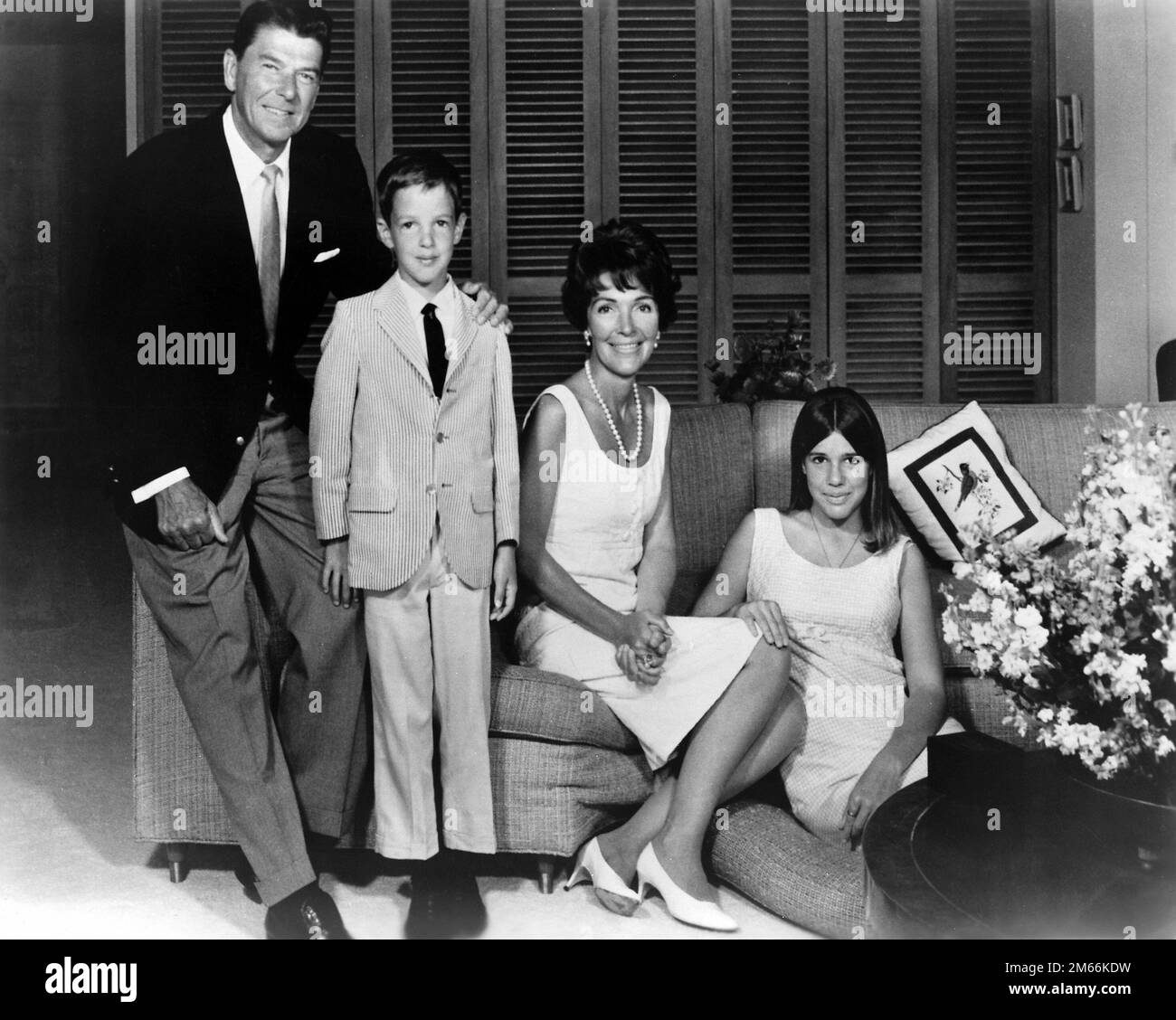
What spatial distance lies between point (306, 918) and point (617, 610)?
2.52ft

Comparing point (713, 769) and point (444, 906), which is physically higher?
point (713, 769)

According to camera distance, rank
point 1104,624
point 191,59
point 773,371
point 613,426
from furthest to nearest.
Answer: point 191,59, point 773,371, point 613,426, point 1104,624

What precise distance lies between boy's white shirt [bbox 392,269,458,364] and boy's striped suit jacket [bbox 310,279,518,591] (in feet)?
0.04

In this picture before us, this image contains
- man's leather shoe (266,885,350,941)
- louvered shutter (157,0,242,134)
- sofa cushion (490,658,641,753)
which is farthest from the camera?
louvered shutter (157,0,242,134)

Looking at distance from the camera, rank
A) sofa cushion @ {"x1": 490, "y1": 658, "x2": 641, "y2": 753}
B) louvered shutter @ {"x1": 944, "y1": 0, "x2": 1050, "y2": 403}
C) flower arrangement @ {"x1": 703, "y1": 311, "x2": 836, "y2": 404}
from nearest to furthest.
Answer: sofa cushion @ {"x1": 490, "y1": 658, "x2": 641, "y2": 753}
flower arrangement @ {"x1": 703, "y1": 311, "x2": 836, "y2": 404}
louvered shutter @ {"x1": 944, "y1": 0, "x2": 1050, "y2": 403}

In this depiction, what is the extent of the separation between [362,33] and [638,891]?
287cm

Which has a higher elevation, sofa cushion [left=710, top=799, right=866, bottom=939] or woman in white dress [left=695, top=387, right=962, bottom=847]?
woman in white dress [left=695, top=387, right=962, bottom=847]

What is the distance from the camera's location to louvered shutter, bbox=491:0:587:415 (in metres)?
3.78

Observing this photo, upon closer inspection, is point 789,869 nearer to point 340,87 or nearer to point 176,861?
point 176,861

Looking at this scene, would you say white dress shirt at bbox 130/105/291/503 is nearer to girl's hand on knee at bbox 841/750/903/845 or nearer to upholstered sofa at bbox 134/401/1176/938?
upholstered sofa at bbox 134/401/1176/938

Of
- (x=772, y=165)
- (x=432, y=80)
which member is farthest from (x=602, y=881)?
(x=432, y=80)

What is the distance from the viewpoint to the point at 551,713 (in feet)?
6.95

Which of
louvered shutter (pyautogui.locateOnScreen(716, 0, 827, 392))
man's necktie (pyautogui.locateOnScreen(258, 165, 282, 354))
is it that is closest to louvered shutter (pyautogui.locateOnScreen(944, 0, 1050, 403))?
louvered shutter (pyautogui.locateOnScreen(716, 0, 827, 392))
